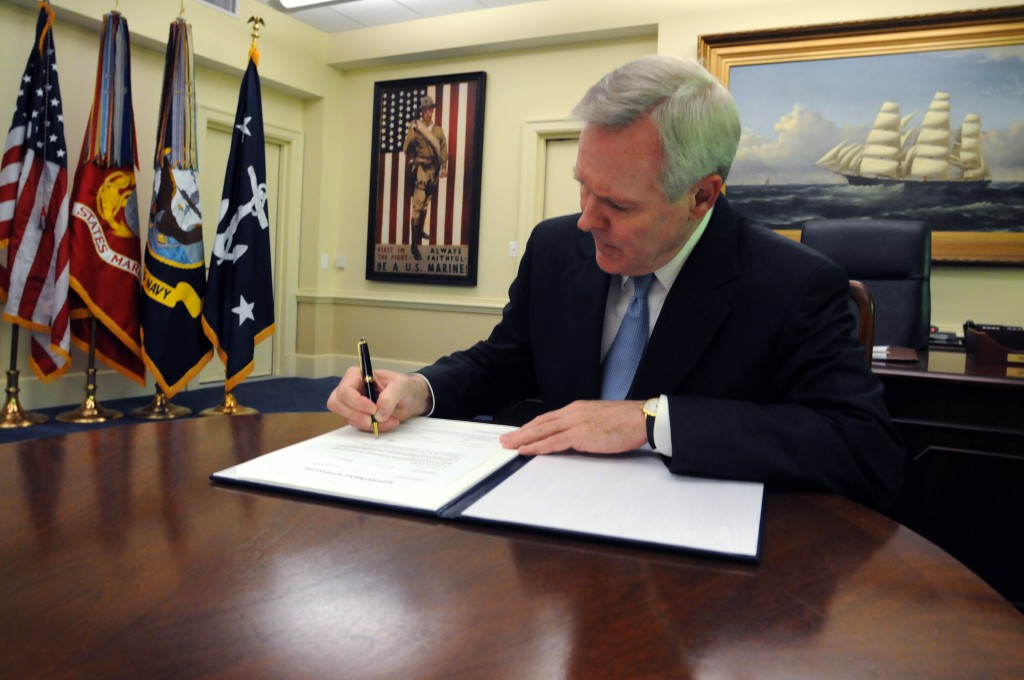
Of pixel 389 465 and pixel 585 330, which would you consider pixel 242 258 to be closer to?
pixel 585 330

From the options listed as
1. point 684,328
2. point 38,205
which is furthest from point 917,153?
point 38,205

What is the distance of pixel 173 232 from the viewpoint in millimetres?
4023

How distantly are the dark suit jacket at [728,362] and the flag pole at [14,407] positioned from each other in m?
3.56

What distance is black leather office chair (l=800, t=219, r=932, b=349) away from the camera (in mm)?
3041

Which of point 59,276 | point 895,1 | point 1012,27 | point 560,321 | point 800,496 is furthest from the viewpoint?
point 895,1

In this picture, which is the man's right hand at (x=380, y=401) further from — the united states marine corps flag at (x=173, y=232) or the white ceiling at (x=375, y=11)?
the white ceiling at (x=375, y=11)

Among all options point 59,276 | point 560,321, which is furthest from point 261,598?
point 59,276

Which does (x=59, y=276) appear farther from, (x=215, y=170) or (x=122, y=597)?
(x=122, y=597)

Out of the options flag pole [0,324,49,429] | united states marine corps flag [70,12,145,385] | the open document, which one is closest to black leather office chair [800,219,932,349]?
the open document

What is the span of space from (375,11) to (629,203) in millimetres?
5163

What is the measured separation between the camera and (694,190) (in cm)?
108

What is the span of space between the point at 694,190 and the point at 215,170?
16.6 feet

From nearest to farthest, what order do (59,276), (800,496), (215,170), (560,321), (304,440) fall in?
(800,496)
(304,440)
(560,321)
(59,276)
(215,170)


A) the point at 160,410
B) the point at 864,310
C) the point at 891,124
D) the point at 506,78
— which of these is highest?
the point at 506,78
